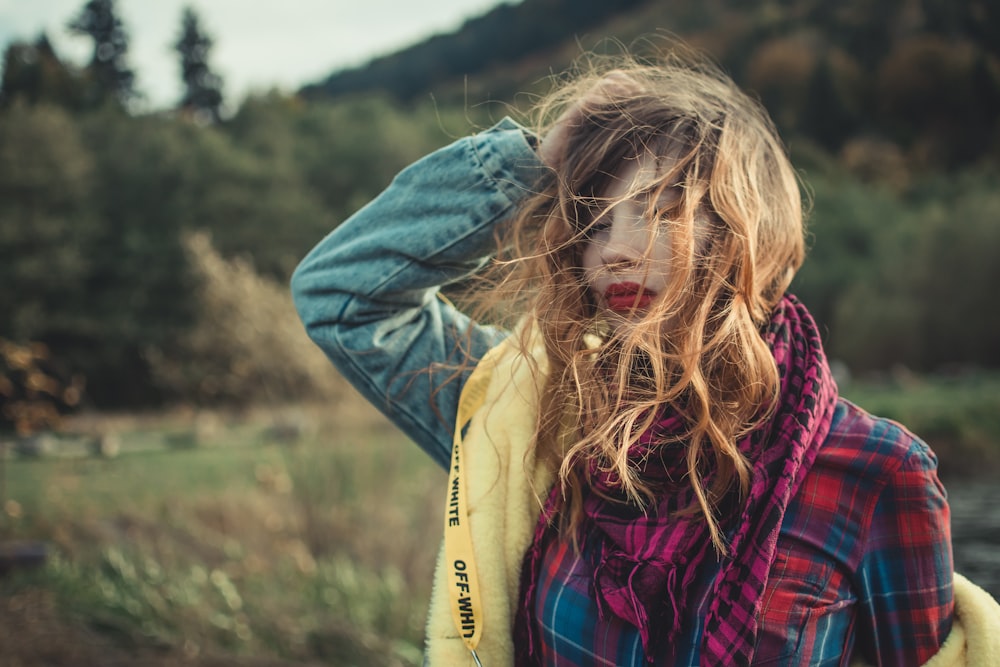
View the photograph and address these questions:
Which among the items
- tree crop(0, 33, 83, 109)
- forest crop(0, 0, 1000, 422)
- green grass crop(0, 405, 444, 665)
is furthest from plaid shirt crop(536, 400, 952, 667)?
tree crop(0, 33, 83, 109)

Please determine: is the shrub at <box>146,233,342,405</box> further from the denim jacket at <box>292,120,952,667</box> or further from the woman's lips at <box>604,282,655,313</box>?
the woman's lips at <box>604,282,655,313</box>

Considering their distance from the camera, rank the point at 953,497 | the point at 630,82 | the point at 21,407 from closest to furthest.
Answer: the point at 630,82 → the point at 21,407 → the point at 953,497

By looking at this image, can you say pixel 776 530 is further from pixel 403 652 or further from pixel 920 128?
pixel 920 128

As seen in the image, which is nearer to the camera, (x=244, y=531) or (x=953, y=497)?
(x=244, y=531)

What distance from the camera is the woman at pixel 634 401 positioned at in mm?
982

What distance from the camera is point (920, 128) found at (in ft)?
17.0

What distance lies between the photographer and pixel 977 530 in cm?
500

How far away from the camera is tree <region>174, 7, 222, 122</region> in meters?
28.8

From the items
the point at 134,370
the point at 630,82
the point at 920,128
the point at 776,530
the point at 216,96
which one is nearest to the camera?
the point at 776,530

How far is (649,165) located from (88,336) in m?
20.0

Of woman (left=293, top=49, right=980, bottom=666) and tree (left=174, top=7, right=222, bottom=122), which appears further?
tree (left=174, top=7, right=222, bottom=122)

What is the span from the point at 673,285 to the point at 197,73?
33.4 m

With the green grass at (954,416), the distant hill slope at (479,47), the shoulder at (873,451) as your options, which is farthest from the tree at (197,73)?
the shoulder at (873,451)

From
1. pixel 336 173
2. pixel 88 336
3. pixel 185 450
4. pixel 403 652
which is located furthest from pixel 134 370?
pixel 403 652
